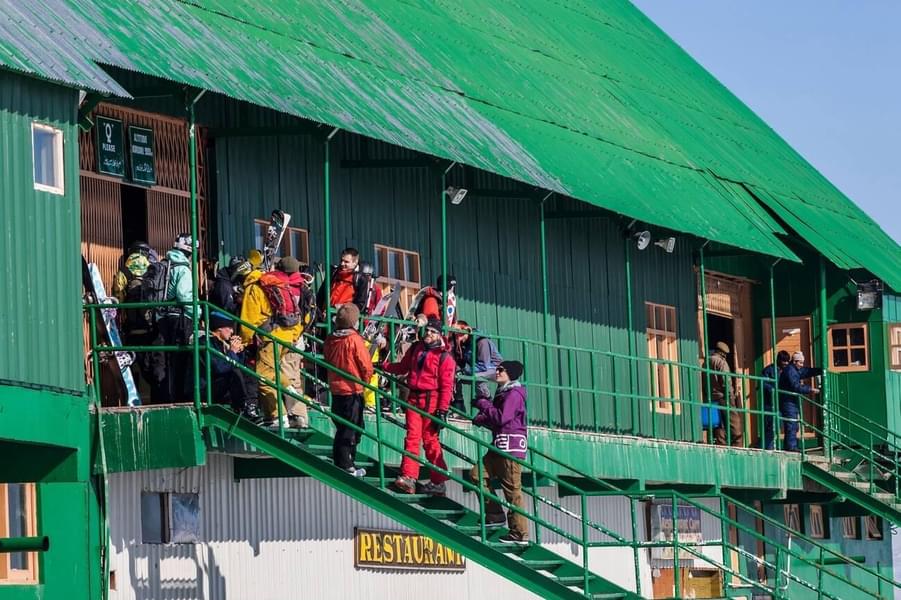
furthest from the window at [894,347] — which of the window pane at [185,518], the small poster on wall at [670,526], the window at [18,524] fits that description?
the window at [18,524]

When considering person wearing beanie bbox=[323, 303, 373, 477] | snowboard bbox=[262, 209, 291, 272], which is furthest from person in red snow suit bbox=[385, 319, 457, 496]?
snowboard bbox=[262, 209, 291, 272]

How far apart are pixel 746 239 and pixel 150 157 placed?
11.4 m

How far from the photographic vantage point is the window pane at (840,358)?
35094 millimetres

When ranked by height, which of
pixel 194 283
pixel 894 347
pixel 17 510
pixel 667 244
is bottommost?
pixel 17 510

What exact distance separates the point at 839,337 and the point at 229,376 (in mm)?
18452

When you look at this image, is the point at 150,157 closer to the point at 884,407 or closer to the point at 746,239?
the point at 746,239

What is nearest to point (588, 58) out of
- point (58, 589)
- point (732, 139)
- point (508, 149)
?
point (732, 139)

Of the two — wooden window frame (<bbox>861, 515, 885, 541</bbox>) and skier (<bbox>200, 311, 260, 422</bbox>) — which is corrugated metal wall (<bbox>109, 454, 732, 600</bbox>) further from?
wooden window frame (<bbox>861, 515, 885, 541</bbox>)

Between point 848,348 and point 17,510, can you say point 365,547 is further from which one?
point 848,348

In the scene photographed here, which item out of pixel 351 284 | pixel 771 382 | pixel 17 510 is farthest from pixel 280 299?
pixel 771 382

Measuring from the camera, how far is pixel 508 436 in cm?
2017

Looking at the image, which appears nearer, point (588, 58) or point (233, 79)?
point (233, 79)

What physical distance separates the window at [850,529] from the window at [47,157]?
66.4 ft

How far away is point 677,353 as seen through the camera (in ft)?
106
